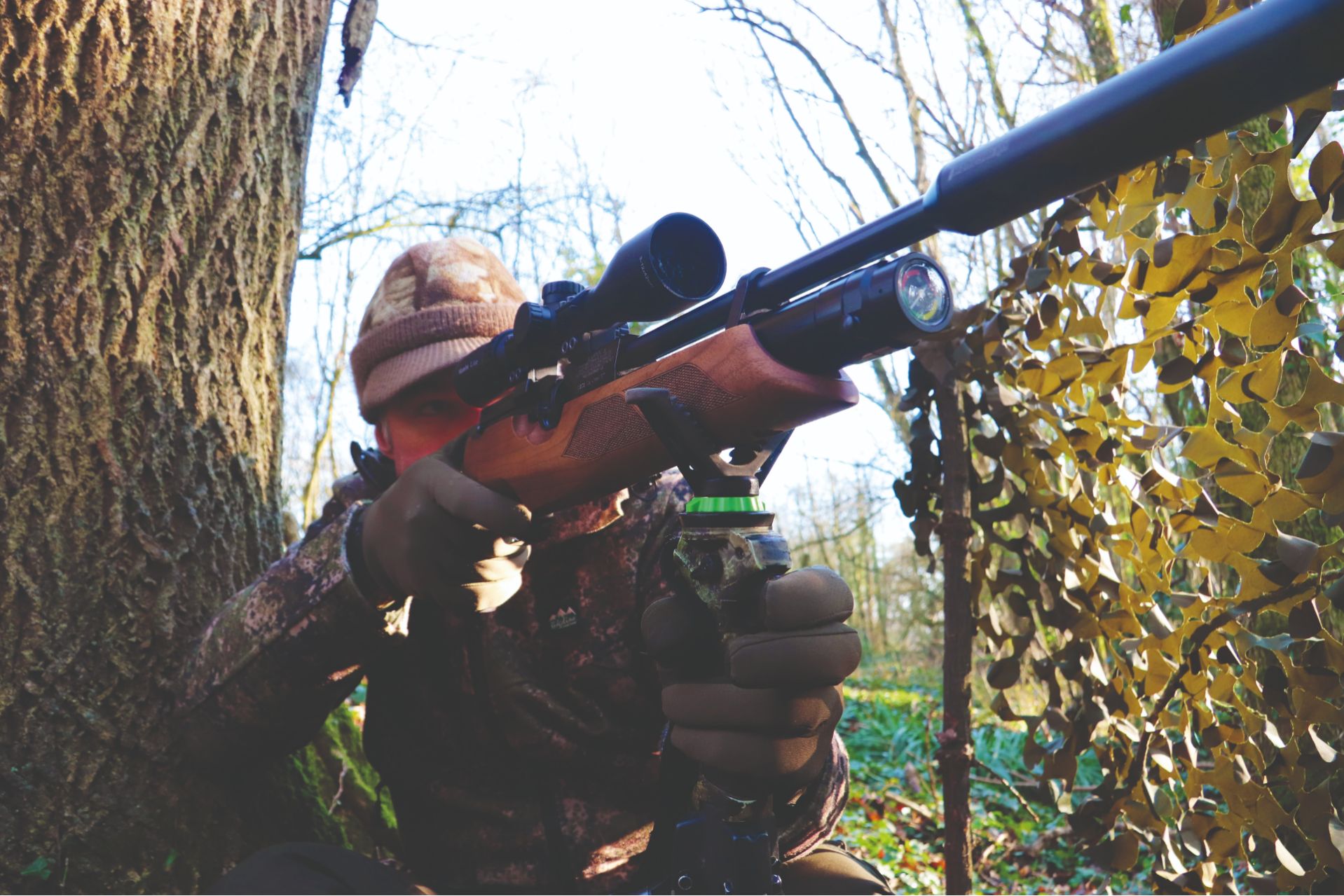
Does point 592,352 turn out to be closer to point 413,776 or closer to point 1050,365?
point 1050,365

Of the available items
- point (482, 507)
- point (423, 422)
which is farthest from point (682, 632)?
point (423, 422)

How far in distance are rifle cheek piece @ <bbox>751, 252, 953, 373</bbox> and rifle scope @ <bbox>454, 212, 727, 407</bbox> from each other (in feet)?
1.02

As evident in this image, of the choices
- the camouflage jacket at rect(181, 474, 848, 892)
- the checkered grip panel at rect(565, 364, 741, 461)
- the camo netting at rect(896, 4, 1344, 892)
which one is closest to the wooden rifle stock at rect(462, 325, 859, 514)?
the checkered grip panel at rect(565, 364, 741, 461)

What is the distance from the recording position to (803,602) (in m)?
1.36

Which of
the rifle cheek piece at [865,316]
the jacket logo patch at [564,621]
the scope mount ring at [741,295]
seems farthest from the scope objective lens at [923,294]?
the jacket logo patch at [564,621]

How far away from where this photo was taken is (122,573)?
2.27 meters

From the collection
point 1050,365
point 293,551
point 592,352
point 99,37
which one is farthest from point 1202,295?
point 99,37

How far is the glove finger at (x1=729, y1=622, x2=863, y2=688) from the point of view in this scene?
135 centimetres

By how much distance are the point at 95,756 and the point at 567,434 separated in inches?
59.8

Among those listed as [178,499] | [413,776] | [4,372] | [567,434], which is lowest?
[413,776]

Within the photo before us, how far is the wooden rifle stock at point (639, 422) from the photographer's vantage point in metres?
1.39

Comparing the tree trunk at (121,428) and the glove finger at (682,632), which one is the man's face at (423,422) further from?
the glove finger at (682,632)

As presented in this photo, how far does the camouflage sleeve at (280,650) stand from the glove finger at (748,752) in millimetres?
1149

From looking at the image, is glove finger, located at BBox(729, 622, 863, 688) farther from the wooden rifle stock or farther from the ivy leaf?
the ivy leaf
